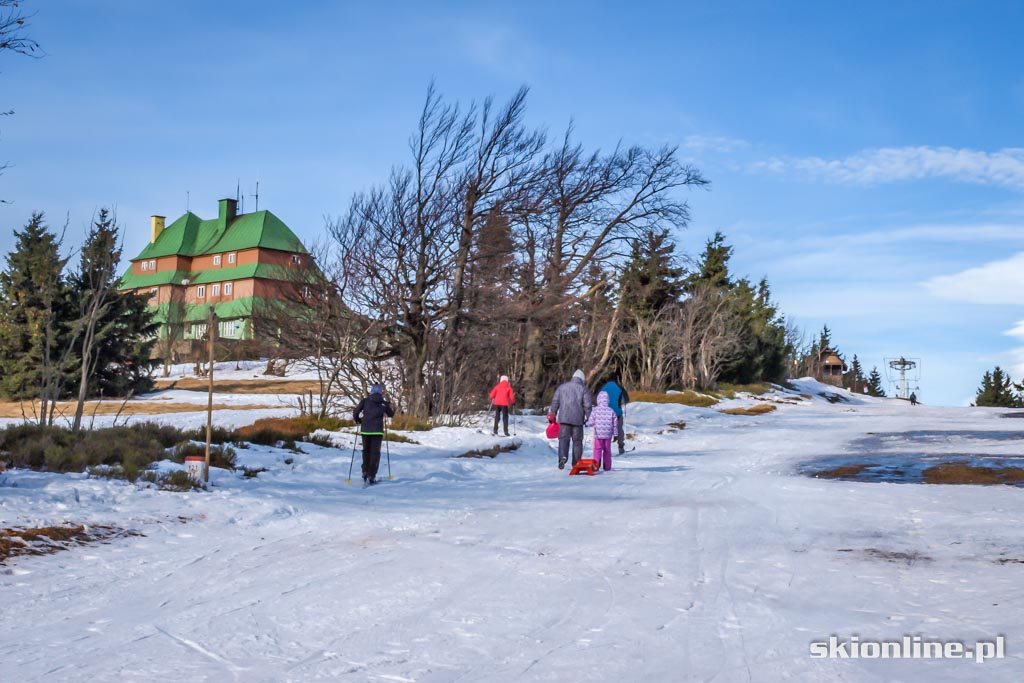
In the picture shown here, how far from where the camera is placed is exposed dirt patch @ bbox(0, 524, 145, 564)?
8.52 metres

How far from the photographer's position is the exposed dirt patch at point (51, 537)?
852cm

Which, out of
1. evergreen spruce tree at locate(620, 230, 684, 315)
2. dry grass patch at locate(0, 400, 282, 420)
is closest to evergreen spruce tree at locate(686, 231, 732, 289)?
evergreen spruce tree at locate(620, 230, 684, 315)

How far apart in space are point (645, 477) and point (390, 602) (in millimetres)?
9444

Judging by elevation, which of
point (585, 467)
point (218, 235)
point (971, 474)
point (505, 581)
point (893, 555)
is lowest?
point (505, 581)

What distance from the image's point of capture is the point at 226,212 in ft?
277

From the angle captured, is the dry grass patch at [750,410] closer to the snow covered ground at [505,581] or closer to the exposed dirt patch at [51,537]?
the snow covered ground at [505,581]

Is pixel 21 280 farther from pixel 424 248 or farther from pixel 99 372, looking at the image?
pixel 424 248

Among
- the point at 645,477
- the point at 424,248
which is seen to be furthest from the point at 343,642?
the point at 424,248

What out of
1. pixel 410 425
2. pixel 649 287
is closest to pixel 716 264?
pixel 649 287

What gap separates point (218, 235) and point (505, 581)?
80356mm

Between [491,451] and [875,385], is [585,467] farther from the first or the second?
[875,385]

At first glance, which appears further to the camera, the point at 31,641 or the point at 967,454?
the point at 967,454

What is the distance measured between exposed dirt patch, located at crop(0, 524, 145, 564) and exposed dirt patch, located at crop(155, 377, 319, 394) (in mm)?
34901

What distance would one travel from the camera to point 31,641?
6055mm
